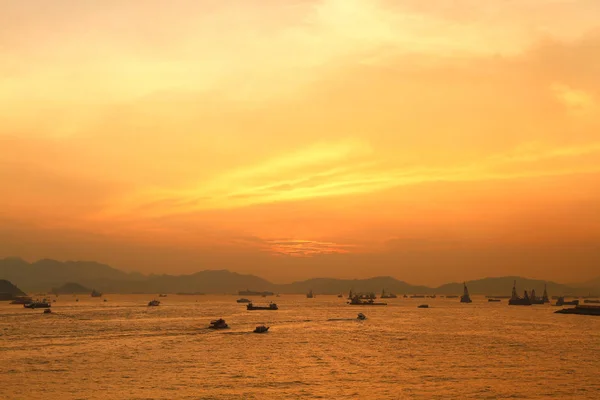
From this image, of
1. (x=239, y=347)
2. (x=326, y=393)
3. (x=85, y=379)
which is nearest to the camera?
(x=326, y=393)

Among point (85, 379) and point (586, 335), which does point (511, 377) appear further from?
point (586, 335)

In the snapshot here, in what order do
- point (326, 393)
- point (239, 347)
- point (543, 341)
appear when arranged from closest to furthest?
point (326, 393)
point (239, 347)
point (543, 341)

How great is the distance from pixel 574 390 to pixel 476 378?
10.6 meters

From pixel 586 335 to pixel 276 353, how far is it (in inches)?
3191

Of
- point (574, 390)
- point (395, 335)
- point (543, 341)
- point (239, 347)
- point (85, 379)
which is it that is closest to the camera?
point (574, 390)

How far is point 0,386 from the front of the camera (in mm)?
62938

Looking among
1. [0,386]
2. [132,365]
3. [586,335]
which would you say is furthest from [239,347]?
[586,335]

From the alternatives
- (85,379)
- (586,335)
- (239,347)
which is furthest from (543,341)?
(85,379)

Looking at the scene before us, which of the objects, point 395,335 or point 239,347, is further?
point 395,335

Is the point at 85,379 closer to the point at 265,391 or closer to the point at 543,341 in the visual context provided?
the point at 265,391

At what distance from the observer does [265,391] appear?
59094 mm

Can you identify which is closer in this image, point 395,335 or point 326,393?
point 326,393

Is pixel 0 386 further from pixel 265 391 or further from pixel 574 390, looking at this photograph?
pixel 574 390

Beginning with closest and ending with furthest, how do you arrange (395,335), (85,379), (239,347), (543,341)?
1. (85,379)
2. (239,347)
3. (543,341)
4. (395,335)
